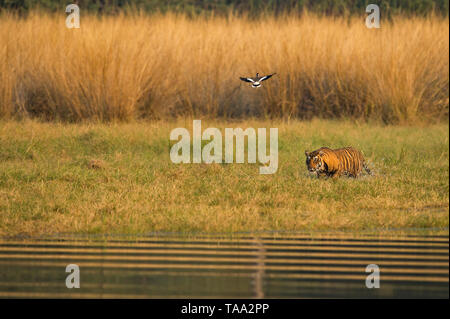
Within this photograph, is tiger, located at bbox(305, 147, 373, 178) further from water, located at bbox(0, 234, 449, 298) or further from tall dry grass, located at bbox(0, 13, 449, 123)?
tall dry grass, located at bbox(0, 13, 449, 123)

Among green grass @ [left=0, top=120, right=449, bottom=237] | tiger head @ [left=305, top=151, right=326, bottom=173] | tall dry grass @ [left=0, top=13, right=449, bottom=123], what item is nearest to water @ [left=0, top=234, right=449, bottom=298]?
green grass @ [left=0, top=120, right=449, bottom=237]

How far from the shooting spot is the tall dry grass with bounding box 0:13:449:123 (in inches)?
540

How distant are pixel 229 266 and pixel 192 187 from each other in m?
3.09

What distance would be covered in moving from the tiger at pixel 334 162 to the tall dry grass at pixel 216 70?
15.7 feet

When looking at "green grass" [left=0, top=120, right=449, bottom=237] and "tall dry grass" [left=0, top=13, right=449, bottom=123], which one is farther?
"tall dry grass" [left=0, top=13, right=449, bottom=123]

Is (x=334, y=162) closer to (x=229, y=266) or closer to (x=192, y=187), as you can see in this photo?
(x=192, y=187)

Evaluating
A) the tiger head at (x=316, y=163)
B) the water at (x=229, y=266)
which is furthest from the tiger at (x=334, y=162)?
the water at (x=229, y=266)

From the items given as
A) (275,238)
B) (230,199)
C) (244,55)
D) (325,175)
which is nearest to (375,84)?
(244,55)

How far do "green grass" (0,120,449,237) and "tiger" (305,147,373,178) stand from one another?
6.6 inches

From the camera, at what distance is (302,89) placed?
15.1m

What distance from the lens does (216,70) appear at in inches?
579

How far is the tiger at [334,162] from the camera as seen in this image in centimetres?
930

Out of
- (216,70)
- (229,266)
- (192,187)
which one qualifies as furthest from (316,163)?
(216,70)
